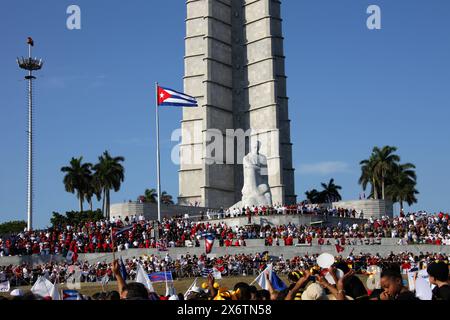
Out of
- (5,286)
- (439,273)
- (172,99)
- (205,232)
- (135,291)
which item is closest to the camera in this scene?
(135,291)

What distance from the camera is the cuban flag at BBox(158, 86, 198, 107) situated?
53.4 meters

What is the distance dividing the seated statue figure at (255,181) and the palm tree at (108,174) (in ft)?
102

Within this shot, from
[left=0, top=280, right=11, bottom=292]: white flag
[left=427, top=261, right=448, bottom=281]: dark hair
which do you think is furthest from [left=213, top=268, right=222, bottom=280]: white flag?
[left=427, top=261, right=448, bottom=281]: dark hair

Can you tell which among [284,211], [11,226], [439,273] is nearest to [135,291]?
[439,273]

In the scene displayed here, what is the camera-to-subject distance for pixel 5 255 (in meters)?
42.1

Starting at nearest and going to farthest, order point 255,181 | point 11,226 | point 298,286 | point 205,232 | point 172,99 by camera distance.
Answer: point 298,286
point 205,232
point 172,99
point 255,181
point 11,226

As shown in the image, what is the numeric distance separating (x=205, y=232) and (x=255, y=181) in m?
13.0

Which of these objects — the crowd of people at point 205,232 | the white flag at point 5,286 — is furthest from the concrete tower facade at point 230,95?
the white flag at point 5,286

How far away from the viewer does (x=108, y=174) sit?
3359 inches

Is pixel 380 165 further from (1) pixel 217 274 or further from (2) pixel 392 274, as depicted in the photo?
(2) pixel 392 274

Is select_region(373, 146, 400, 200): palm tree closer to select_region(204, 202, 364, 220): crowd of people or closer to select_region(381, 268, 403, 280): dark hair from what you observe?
select_region(204, 202, 364, 220): crowd of people

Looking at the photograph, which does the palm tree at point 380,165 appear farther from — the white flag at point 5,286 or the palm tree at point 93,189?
the white flag at point 5,286

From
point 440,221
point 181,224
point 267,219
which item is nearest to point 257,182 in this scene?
point 267,219

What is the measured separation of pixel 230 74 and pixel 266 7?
8.10m
